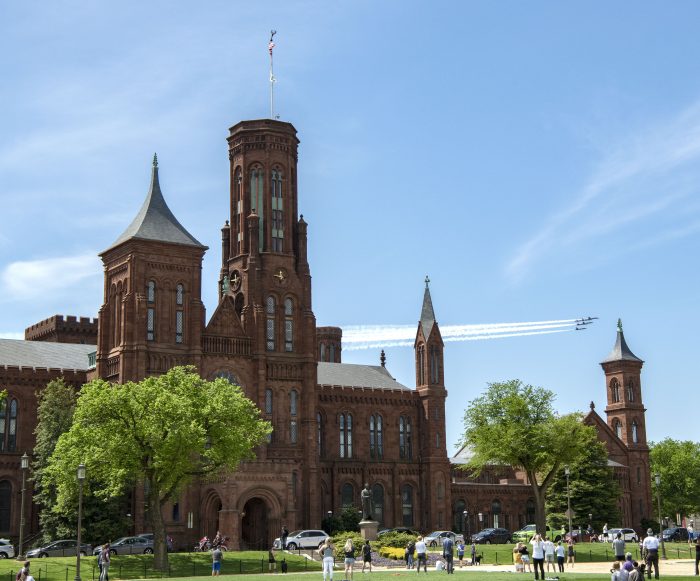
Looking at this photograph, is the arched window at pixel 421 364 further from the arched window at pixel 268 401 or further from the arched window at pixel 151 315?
the arched window at pixel 151 315

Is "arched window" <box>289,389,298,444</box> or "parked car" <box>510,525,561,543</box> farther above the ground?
"arched window" <box>289,389,298,444</box>

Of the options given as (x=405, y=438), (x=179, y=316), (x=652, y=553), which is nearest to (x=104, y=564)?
(x=652, y=553)

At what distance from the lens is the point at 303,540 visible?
76500mm

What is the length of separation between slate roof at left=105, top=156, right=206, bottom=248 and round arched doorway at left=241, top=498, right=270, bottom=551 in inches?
820

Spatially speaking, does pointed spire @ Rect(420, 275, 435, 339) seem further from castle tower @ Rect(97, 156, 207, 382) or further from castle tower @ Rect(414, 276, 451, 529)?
castle tower @ Rect(97, 156, 207, 382)

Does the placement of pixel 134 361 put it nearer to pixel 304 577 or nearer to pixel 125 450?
pixel 125 450

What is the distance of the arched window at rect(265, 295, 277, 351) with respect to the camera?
90.8 meters

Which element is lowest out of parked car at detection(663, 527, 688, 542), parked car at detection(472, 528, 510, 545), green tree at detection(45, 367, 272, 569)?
parked car at detection(663, 527, 688, 542)

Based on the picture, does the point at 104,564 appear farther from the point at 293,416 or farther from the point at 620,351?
the point at 620,351

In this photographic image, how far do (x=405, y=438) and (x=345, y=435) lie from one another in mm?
6863

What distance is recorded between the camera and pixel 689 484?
143m

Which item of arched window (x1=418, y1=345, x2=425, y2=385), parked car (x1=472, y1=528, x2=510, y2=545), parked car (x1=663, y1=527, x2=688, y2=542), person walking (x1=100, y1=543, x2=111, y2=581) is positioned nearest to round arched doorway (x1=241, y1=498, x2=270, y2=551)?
parked car (x1=472, y1=528, x2=510, y2=545)

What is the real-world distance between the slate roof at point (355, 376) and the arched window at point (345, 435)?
133 inches

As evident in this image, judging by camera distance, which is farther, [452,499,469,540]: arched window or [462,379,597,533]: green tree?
[452,499,469,540]: arched window
